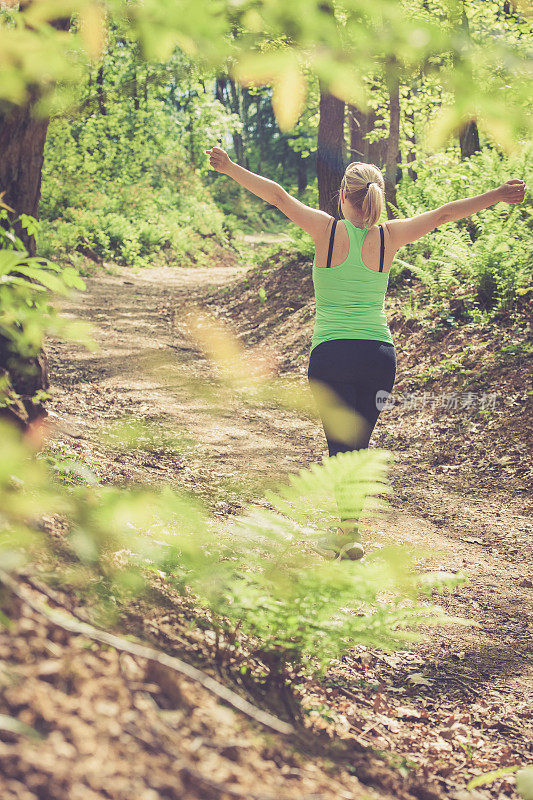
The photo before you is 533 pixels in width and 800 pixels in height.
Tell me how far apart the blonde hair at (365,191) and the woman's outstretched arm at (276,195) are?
217 millimetres

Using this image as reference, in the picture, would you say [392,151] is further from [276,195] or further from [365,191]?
[276,195]

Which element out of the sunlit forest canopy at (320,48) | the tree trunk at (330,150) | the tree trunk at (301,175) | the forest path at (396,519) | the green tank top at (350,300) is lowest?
the forest path at (396,519)

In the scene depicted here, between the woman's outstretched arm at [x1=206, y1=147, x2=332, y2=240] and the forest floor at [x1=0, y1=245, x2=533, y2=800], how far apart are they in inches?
82.1

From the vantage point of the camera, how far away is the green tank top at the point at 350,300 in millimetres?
3445

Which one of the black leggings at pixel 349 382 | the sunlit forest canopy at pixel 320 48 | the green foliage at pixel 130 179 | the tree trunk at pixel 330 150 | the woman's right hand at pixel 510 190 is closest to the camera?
the sunlit forest canopy at pixel 320 48

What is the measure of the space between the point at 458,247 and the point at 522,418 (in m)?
3.21

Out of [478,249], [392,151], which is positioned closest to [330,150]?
[392,151]

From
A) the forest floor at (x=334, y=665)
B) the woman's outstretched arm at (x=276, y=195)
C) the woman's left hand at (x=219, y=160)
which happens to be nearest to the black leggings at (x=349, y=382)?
the woman's outstretched arm at (x=276, y=195)

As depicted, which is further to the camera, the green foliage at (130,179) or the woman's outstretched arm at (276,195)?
the green foliage at (130,179)

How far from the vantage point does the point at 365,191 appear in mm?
3389

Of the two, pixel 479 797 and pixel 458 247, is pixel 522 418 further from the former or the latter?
pixel 479 797

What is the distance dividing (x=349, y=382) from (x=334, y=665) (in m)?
1.57

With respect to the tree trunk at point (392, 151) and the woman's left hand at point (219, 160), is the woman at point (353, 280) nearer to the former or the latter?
the woman's left hand at point (219, 160)

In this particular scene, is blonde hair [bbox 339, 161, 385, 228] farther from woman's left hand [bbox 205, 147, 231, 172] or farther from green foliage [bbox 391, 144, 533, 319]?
green foliage [bbox 391, 144, 533, 319]
